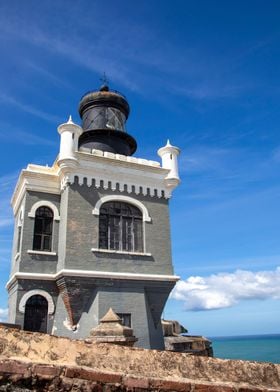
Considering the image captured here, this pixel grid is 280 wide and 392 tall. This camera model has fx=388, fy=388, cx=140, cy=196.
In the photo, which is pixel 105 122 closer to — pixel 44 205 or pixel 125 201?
pixel 125 201

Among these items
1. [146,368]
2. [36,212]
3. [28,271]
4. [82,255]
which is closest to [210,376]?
[146,368]

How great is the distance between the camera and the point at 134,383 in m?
4.72

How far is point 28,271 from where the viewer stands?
51.2ft

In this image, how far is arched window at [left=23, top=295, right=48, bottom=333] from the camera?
15.2m

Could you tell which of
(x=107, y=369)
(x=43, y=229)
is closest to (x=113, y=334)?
(x=107, y=369)

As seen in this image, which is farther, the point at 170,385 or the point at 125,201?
the point at 125,201

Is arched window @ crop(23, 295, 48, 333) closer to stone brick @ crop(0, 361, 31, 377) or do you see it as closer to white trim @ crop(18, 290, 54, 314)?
white trim @ crop(18, 290, 54, 314)

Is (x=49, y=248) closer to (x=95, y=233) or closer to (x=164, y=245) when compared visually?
(x=95, y=233)

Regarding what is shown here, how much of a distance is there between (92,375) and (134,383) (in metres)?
0.52

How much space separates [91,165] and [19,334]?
40.8 ft

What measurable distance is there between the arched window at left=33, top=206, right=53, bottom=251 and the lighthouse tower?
42 millimetres

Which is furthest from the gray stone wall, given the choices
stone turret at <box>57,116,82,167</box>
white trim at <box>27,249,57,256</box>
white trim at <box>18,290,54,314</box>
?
white trim at <box>18,290,54,314</box>

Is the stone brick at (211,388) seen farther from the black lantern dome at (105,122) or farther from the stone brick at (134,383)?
the black lantern dome at (105,122)

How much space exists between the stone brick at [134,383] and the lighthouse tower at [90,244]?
33.9ft
